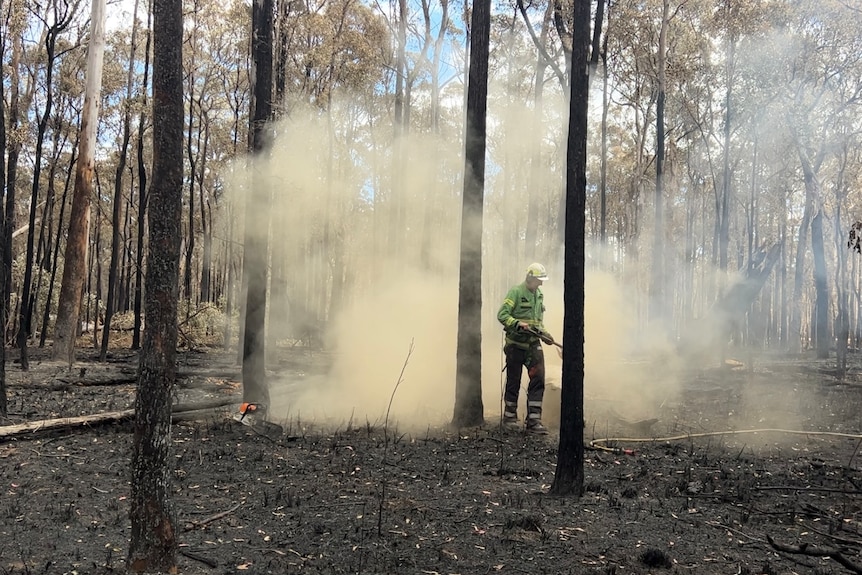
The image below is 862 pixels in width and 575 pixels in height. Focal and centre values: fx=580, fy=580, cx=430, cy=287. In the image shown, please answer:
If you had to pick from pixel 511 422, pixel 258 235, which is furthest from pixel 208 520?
pixel 258 235

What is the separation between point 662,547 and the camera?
13.4 feet

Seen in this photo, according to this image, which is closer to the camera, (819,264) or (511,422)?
(511,422)

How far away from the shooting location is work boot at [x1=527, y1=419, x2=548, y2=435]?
25.8 feet

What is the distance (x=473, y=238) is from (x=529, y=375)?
2085 mm

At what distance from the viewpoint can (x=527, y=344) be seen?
8.08m

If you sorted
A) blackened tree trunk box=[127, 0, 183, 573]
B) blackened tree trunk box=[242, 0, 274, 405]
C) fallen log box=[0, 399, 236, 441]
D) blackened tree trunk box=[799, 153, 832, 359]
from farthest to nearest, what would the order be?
blackened tree trunk box=[799, 153, 832, 359], blackened tree trunk box=[242, 0, 274, 405], fallen log box=[0, 399, 236, 441], blackened tree trunk box=[127, 0, 183, 573]

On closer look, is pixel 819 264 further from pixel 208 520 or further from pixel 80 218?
pixel 80 218

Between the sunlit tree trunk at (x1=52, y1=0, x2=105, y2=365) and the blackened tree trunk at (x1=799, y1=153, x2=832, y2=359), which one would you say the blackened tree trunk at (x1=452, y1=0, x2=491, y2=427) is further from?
the blackened tree trunk at (x1=799, y1=153, x2=832, y2=359)

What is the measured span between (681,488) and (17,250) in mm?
38061

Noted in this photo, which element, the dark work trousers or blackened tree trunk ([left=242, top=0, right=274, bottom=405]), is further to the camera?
blackened tree trunk ([left=242, top=0, right=274, bottom=405])

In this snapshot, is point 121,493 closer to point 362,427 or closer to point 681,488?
point 362,427

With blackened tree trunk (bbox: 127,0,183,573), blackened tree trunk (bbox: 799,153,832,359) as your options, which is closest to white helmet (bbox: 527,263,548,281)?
blackened tree trunk (bbox: 127,0,183,573)

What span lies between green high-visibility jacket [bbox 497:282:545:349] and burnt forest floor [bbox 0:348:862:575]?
1.30 metres

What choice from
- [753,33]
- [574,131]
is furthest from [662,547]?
[753,33]
